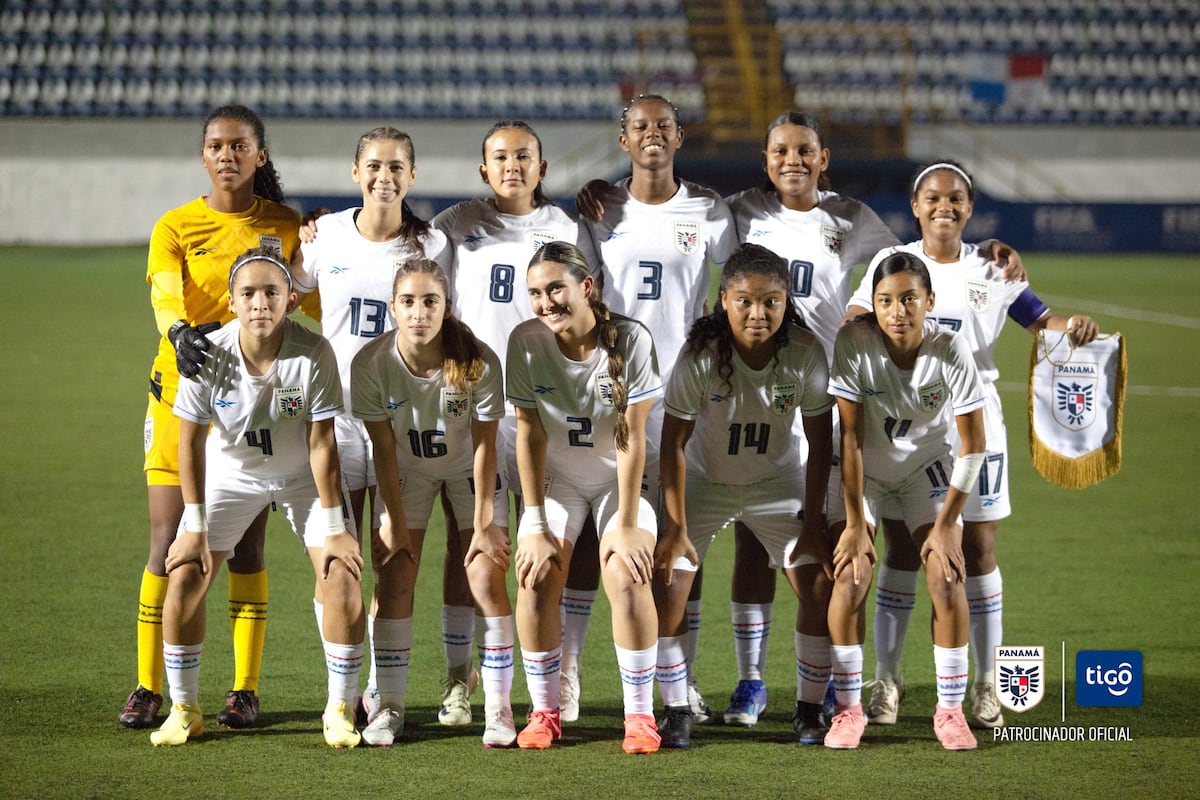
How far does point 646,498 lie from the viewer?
4.34m

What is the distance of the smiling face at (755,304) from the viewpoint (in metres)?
4.11

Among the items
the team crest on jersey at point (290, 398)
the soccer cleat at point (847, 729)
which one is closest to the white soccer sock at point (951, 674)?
the soccer cleat at point (847, 729)

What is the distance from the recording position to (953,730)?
415 centimetres

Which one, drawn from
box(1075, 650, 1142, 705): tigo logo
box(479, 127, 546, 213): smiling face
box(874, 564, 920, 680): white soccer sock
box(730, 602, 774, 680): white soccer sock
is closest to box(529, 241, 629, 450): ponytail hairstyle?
box(479, 127, 546, 213): smiling face

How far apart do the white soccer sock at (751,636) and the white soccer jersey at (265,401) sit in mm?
1433

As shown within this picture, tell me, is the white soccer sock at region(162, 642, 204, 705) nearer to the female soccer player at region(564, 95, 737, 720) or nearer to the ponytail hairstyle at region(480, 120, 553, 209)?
the female soccer player at region(564, 95, 737, 720)

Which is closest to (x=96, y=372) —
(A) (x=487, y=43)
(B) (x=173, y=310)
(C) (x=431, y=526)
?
(C) (x=431, y=526)

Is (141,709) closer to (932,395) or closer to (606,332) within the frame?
(606,332)

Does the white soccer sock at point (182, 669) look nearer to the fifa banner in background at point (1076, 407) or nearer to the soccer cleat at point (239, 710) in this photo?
the soccer cleat at point (239, 710)

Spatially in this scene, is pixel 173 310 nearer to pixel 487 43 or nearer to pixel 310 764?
pixel 310 764

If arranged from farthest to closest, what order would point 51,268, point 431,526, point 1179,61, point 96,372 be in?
point 1179,61
point 51,268
point 96,372
point 431,526

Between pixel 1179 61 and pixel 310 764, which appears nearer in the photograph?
pixel 310 764

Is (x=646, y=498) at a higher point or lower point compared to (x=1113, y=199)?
lower

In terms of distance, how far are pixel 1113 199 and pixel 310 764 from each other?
22983mm
